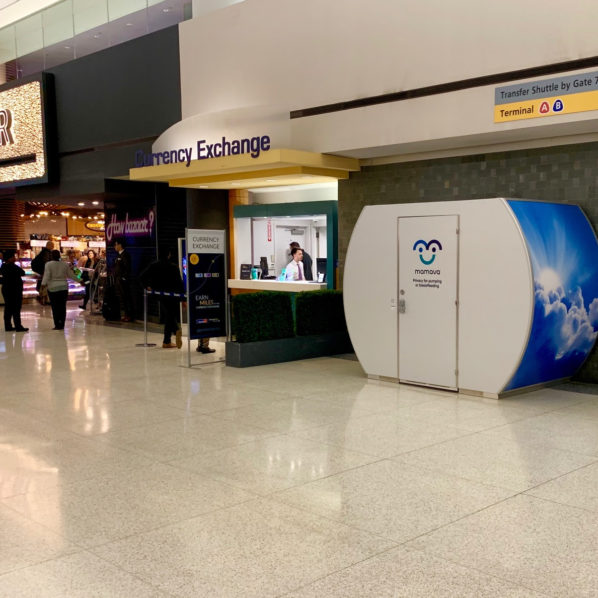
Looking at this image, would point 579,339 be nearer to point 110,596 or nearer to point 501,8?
point 501,8

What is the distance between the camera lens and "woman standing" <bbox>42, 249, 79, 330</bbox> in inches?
557

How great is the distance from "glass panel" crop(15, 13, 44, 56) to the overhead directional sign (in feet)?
38.8

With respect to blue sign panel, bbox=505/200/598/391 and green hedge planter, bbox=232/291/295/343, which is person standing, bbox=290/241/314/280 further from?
blue sign panel, bbox=505/200/598/391

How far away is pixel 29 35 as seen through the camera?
1684 centimetres

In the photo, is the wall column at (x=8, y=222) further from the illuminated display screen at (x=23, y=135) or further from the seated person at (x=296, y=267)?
the seated person at (x=296, y=267)

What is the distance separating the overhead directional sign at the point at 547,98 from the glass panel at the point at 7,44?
13.0 metres

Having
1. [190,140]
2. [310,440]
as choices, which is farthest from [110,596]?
[190,140]

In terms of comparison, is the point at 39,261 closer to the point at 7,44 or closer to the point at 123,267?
the point at 123,267

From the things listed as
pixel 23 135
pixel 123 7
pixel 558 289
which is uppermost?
pixel 123 7

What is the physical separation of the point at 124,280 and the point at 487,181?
8.75 meters

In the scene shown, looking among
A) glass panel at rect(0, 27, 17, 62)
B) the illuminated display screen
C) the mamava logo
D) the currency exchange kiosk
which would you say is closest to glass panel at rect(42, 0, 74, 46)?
the illuminated display screen

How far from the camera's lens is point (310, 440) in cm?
626

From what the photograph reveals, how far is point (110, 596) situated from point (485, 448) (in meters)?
3.47

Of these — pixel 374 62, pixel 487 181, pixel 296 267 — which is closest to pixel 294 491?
pixel 487 181
